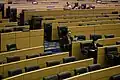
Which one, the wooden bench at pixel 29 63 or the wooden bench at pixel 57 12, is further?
the wooden bench at pixel 57 12

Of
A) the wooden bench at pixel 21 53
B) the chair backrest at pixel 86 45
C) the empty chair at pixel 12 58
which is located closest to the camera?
the empty chair at pixel 12 58

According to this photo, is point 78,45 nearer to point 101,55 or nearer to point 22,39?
point 101,55

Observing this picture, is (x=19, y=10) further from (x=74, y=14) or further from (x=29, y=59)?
(x=29, y=59)

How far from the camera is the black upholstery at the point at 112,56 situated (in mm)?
10781

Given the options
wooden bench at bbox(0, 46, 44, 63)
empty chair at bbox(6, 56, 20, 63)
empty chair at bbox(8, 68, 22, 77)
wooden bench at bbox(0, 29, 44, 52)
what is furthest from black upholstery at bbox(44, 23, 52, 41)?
empty chair at bbox(8, 68, 22, 77)

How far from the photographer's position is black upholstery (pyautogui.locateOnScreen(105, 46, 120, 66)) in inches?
424

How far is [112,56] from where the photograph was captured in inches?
427

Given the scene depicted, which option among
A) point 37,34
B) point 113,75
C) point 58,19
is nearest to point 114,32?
point 58,19

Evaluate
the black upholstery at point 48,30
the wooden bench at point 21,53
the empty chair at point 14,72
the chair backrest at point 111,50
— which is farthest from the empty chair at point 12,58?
the black upholstery at point 48,30

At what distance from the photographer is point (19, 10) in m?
19.7

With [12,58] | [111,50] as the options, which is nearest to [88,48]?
[111,50]

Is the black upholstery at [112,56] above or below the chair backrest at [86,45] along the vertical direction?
below

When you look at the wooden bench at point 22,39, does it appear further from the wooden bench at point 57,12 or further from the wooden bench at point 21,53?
the wooden bench at point 57,12

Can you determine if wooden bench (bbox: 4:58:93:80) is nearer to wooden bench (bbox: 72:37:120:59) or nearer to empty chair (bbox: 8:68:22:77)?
empty chair (bbox: 8:68:22:77)
